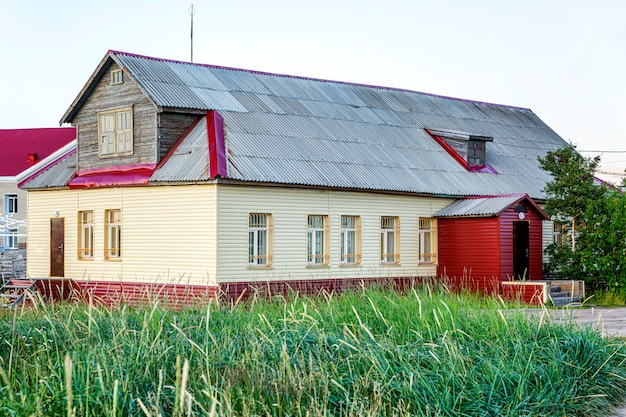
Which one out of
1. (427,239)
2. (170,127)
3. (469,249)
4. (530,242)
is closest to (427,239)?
(427,239)

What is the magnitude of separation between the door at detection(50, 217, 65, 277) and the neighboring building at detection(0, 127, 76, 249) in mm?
19182

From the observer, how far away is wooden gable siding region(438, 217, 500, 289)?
27.8 meters

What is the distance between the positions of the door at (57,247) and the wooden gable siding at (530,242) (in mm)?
13586

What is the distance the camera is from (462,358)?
10727mm

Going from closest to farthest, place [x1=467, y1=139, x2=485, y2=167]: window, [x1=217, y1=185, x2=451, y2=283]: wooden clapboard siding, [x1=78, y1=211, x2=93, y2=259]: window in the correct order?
[x1=217, y1=185, x2=451, y2=283]: wooden clapboard siding
[x1=78, y1=211, x2=93, y2=259]: window
[x1=467, y1=139, x2=485, y2=167]: window

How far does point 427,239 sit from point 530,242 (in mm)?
3217

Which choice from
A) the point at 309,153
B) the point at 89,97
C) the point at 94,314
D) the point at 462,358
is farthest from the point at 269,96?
the point at 462,358

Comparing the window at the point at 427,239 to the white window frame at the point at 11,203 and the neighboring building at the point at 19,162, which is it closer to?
the neighboring building at the point at 19,162

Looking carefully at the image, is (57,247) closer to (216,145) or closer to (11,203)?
(216,145)

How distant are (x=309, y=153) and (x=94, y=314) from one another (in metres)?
14.0

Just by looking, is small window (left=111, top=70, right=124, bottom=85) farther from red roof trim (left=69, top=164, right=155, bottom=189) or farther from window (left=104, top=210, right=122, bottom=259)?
window (left=104, top=210, right=122, bottom=259)

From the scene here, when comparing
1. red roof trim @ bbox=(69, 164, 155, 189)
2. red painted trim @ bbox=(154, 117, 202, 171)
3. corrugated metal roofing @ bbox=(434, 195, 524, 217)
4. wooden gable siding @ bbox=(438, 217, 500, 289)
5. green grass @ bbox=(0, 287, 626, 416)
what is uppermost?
red painted trim @ bbox=(154, 117, 202, 171)

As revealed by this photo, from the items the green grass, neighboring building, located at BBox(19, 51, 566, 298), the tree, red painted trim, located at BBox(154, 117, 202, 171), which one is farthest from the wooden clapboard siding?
the green grass

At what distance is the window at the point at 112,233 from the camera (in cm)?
2689
